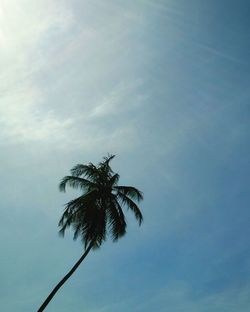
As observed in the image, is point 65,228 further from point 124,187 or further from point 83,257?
point 124,187

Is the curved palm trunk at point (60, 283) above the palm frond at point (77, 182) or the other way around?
the other way around

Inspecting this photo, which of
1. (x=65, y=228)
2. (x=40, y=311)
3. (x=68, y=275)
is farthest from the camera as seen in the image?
(x=65, y=228)

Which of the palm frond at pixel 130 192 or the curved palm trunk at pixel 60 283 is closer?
the curved palm trunk at pixel 60 283

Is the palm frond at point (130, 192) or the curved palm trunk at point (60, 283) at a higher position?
the palm frond at point (130, 192)

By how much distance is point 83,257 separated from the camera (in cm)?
2870

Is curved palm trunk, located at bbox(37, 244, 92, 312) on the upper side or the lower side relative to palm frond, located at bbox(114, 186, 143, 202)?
lower

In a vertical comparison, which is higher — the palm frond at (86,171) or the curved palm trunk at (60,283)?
the palm frond at (86,171)

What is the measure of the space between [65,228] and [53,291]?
469 centimetres

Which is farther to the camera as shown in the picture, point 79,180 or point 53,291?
point 79,180

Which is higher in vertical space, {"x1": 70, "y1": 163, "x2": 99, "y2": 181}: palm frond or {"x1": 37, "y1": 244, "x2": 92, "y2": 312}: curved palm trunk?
{"x1": 70, "y1": 163, "x2": 99, "y2": 181}: palm frond

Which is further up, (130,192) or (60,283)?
(130,192)

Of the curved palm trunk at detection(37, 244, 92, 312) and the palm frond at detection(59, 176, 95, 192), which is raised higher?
the palm frond at detection(59, 176, 95, 192)

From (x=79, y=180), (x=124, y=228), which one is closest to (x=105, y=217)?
(x=124, y=228)

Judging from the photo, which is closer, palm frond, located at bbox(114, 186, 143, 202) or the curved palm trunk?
the curved palm trunk
